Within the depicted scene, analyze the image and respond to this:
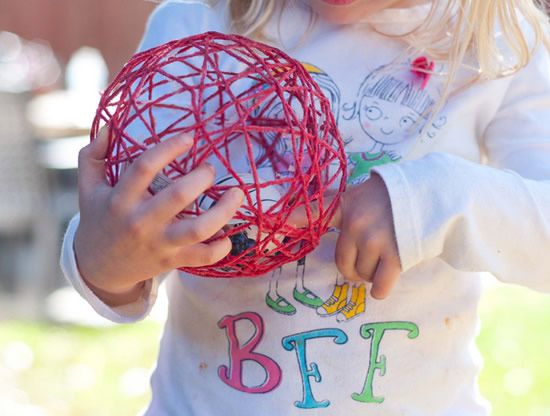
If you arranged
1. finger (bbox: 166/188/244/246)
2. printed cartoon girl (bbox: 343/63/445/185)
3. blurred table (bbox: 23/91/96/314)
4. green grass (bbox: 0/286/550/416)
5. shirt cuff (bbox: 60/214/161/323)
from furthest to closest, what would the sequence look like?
blurred table (bbox: 23/91/96/314)
green grass (bbox: 0/286/550/416)
printed cartoon girl (bbox: 343/63/445/185)
shirt cuff (bbox: 60/214/161/323)
finger (bbox: 166/188/244/246)

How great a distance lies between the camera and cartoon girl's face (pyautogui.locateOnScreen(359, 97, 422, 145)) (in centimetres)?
144

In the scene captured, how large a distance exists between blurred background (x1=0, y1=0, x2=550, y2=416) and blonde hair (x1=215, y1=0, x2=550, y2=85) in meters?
1.69

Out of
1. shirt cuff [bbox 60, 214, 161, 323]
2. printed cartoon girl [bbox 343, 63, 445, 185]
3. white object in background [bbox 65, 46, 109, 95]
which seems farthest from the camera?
white object in background [bbox 65, 46, 109, 95]

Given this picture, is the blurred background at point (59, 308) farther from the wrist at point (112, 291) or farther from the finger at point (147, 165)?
the finger at point (147, 165)

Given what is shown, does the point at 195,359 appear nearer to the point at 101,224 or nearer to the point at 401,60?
the point at 101,224

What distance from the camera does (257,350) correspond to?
1.40m

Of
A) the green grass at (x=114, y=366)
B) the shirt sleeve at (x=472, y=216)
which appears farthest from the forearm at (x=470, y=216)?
the green grass at (x=114, y=366)

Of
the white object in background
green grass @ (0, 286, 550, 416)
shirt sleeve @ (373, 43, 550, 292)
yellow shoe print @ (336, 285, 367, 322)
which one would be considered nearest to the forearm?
shirt sleeve @ (373, 43, 550, 292)

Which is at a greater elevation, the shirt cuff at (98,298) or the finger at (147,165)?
the finger at (147,165)

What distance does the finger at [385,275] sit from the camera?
1.23 m

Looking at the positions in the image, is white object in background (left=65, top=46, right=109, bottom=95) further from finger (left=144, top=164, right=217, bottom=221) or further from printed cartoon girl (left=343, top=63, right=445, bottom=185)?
finger (left=144, top=164, right=217, bottom=221)

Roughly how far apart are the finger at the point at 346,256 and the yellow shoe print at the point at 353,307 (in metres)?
0.10

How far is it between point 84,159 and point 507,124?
599 mm

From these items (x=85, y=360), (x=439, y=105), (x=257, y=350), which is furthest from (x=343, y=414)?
(x=85, y=360)
